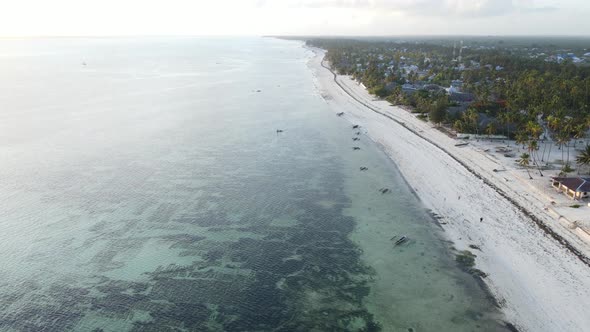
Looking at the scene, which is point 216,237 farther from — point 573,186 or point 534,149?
point 534,149

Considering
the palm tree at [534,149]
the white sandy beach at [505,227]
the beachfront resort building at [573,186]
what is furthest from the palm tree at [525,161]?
the beachfront resort building at [573,186]

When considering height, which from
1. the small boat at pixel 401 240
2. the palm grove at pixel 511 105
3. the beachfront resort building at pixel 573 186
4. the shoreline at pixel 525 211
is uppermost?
the palm grove at pixel 511 105

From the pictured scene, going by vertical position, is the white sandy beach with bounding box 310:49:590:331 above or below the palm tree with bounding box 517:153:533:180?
below

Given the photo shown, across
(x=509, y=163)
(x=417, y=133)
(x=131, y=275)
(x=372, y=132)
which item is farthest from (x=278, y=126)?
(x=131, y=275)

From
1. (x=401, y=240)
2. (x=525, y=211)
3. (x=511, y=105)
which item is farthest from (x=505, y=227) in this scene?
(x=511, y=105)

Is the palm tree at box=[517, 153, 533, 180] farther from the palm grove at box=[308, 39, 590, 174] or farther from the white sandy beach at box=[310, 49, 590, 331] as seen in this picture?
the white sandy beach at box=[310, 49, 590, 331]

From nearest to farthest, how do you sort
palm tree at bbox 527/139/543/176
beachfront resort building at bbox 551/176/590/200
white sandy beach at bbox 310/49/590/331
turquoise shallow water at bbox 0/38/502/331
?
1. turquoise shallow water at bbox 0/38/502/331
2. white sandy beach at bbox 310/49/590/331
3. beachfront resort building at bbox 551/176/590/200
4. palm tree at bbox 527/139/543/176

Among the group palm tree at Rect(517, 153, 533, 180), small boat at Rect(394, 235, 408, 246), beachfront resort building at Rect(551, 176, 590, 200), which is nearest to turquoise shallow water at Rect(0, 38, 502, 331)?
small boat at Rect(394, 235, 408, 246)

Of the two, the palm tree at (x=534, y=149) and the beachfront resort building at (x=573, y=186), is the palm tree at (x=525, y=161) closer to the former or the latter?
the palm tree at (x=534, y=149)
